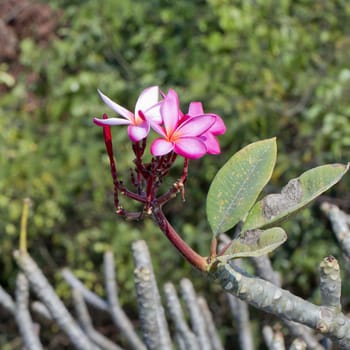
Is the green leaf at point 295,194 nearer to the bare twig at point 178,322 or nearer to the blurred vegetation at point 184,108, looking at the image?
the bare twig at point 178,322

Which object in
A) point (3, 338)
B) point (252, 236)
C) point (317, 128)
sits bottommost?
point (3, 338)

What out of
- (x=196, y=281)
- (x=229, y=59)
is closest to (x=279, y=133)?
(x=229, y=59)

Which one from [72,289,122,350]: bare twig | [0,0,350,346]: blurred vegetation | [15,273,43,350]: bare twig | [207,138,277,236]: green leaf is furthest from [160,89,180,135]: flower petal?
[0,0,350,346]: blurred vegetation

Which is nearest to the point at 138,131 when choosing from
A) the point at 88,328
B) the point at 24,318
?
the point at 24,318

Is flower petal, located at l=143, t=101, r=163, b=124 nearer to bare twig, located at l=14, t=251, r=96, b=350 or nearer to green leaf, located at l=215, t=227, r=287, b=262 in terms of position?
green leaf, located at l=215, t=227, r=287, b=262

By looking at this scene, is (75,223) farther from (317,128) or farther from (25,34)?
(25,34)

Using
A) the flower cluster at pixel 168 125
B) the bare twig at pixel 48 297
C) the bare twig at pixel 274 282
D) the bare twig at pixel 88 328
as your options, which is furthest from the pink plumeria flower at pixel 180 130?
the bare twig at pixel 88 328
